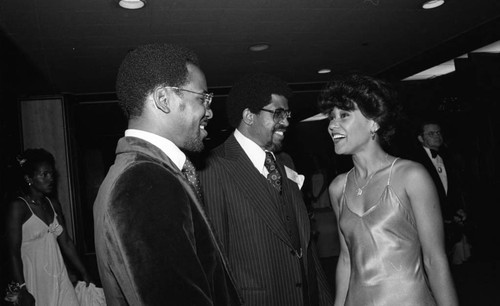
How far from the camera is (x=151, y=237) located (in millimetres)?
978

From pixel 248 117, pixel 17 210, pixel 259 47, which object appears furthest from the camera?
pixel 259 47

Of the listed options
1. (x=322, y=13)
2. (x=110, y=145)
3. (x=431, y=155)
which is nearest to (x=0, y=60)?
(x=322, y=13)

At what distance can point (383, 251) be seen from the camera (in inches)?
81.0

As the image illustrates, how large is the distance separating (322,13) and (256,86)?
2990 mm

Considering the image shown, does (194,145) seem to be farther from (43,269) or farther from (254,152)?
(43,269)

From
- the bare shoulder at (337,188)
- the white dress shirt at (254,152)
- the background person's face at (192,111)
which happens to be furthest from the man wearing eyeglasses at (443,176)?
the background person's face at (192,111)

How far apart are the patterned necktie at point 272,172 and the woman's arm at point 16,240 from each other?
7.01 ft

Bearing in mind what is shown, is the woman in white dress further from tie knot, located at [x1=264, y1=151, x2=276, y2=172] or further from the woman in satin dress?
the woman in satin dress

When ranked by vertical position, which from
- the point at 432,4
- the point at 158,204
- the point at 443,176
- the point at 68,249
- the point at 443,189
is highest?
the point at 432,4

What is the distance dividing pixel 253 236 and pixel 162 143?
3.21ft

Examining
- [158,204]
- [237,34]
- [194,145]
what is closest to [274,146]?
[194,145]

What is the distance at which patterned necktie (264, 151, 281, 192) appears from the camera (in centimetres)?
234

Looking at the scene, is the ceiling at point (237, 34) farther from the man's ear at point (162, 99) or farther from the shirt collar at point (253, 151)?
the man's ear at point (162, 99)

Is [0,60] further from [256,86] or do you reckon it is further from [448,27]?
[448,27]
